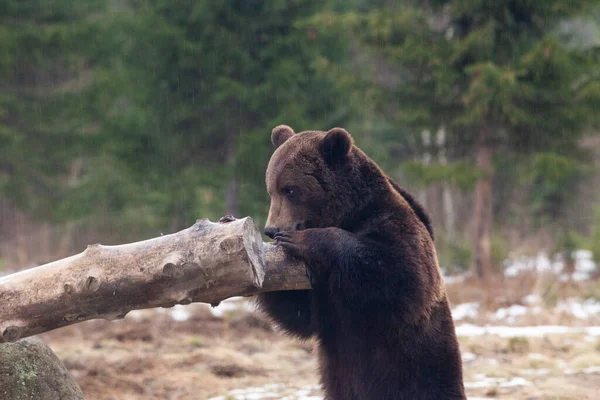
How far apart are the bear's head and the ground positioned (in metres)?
2.64

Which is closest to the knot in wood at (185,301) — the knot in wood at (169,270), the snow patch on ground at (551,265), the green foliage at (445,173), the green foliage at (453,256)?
the knot in wood at (169,270)

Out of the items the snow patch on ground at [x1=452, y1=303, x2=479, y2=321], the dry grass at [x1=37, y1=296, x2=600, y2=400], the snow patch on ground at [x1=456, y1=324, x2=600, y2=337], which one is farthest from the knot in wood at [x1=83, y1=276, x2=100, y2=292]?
the snow patch on ground at [x1=452, y1=303, x2=479, y2=321]

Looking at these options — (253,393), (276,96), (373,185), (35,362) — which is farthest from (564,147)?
(35,362)

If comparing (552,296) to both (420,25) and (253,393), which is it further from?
(253,393)

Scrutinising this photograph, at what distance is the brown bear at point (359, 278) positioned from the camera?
4078 mm

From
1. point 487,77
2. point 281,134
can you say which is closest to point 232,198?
point 487,77

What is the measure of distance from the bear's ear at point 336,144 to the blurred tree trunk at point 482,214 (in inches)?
368

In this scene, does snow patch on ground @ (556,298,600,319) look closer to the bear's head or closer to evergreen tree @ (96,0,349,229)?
evergreen tree @ (96,0,349,229)

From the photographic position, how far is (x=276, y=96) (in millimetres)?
12773

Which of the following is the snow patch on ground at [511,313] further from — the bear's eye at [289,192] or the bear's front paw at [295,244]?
the bear's front paw at [295,244]

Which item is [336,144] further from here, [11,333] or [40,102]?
[40,102]

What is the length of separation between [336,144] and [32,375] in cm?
247

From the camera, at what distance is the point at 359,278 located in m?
4.02

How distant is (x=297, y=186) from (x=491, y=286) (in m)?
9.23
